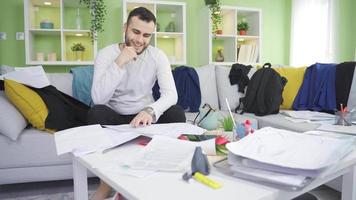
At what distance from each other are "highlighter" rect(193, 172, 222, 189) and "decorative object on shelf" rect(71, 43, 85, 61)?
3288mm

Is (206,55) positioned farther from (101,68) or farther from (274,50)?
(101,68)

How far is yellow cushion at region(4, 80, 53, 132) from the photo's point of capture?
1.75 meters

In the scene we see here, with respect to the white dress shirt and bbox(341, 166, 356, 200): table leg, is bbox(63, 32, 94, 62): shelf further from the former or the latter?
bbox(341, 166, 356, 200): table leg

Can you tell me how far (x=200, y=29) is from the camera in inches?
167

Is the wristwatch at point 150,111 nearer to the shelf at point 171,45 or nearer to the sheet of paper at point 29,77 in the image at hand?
the sheet of paper at point 29,77

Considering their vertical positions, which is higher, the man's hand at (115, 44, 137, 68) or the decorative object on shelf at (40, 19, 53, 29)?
the decorative object on shelf at (40, 19, 53, 29)

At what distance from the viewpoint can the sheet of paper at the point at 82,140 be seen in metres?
0.88

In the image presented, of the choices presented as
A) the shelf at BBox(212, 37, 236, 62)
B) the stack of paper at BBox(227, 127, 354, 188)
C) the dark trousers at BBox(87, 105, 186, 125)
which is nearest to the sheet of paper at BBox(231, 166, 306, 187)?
the stack of paper at BBox(227, 127, 354, 188)

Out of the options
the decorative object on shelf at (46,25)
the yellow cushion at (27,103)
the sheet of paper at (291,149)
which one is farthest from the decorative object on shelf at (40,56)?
the sheet of paper at (291,149)

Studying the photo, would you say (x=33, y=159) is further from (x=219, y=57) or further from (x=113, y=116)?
(x=219, y=57)

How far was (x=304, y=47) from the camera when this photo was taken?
4414 millimetres

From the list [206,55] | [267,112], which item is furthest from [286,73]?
[206,55]

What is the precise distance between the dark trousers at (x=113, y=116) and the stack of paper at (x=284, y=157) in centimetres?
83

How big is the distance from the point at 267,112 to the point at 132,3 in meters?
2.18
